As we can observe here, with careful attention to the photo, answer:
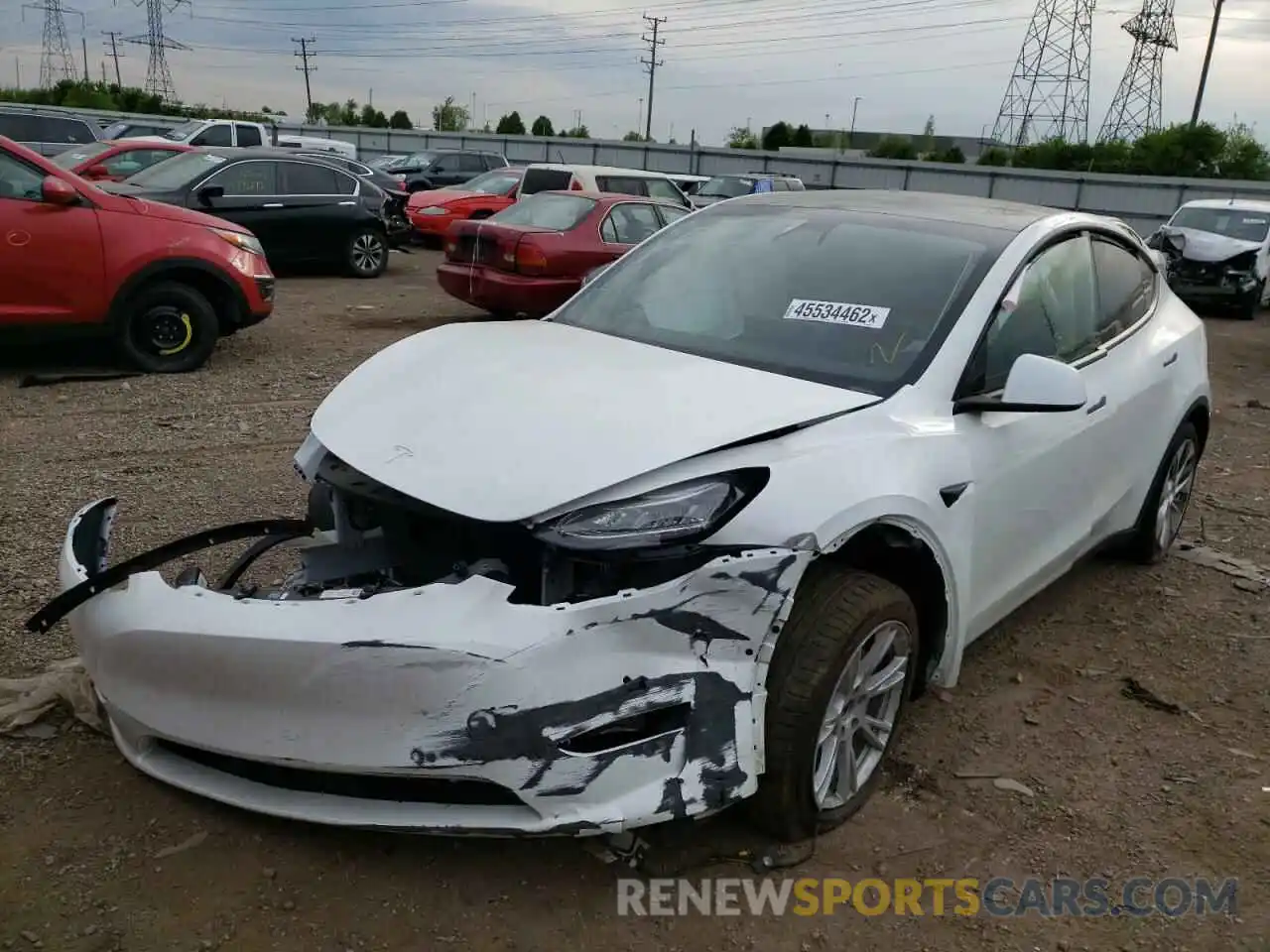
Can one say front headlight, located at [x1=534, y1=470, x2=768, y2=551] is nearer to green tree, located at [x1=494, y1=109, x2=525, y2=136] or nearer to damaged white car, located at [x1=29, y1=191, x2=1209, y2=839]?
damaged white car, located at [x1=29, y1=191, x2=1209, y2=839]

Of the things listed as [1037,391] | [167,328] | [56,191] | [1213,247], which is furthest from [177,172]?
[1213,247]

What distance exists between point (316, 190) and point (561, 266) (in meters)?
5.28

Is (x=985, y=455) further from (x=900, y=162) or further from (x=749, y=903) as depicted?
(x=900, y=162)

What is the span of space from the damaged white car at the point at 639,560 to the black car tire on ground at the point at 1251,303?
13.6 metres

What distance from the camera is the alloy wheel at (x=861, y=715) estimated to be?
2.66 m

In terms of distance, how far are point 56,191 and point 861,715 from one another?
6243 millimetres

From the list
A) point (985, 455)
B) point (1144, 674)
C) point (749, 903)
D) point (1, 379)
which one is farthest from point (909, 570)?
point (1, 379)

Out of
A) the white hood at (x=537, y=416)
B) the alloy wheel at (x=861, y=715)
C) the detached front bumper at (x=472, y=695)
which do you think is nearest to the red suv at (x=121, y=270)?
the white hood at (x=537, y=416)

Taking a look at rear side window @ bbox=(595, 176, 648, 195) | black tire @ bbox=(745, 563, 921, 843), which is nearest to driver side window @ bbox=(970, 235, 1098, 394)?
black tire @ bbox=(745, 563, 921, 843)

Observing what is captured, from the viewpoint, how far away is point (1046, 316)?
11.7 feet

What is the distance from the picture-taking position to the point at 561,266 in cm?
942

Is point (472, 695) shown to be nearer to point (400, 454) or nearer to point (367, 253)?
point (400, 454)

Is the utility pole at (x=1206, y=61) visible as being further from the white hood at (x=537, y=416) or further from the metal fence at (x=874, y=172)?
the white hood at (x=537, y=416)

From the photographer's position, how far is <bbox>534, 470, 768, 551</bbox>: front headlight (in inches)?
91.4
